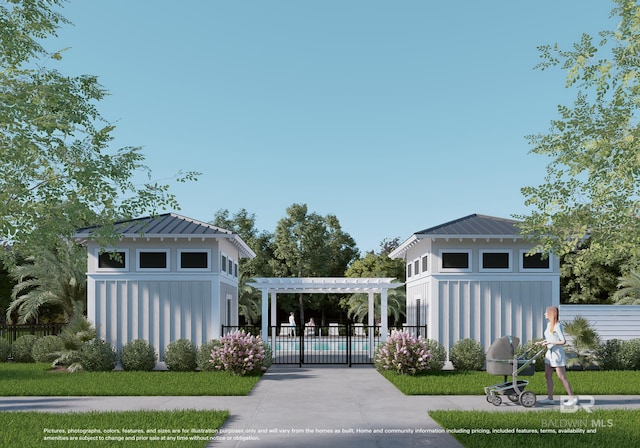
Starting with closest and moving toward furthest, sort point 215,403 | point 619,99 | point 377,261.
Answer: point 215,403, point 619,99, point 377,261

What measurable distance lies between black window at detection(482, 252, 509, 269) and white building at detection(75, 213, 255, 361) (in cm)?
772

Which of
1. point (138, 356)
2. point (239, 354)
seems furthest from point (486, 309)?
point (138, 356)

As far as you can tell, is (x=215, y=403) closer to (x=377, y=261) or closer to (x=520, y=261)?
(x=520, y=261)

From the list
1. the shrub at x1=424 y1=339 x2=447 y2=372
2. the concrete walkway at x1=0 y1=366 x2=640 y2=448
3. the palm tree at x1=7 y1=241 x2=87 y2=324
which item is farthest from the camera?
the palm tree at x1=7 y1=241 x2=87 y2=324

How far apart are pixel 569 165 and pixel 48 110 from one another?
1338 cm

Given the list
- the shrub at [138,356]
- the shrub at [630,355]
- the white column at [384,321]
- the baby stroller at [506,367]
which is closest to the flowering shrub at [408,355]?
the white column at [384,321]

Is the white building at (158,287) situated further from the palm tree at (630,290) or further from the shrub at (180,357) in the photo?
the palm tree at (630,290)

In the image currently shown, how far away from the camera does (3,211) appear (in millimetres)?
16797

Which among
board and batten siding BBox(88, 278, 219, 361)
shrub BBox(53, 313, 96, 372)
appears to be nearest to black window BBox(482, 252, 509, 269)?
board and batten siding BBox(88, 278, 219, 361)

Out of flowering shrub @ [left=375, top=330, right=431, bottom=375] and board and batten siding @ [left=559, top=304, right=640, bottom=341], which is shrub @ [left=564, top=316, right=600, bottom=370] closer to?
board and batten siding @ [left=559, top=304, right=640, bottom=341]

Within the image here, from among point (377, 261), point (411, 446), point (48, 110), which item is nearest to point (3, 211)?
point (48, 110)

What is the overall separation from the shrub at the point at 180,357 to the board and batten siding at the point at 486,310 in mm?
7238

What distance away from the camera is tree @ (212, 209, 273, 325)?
144 feet

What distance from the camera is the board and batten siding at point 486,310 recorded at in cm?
2180
